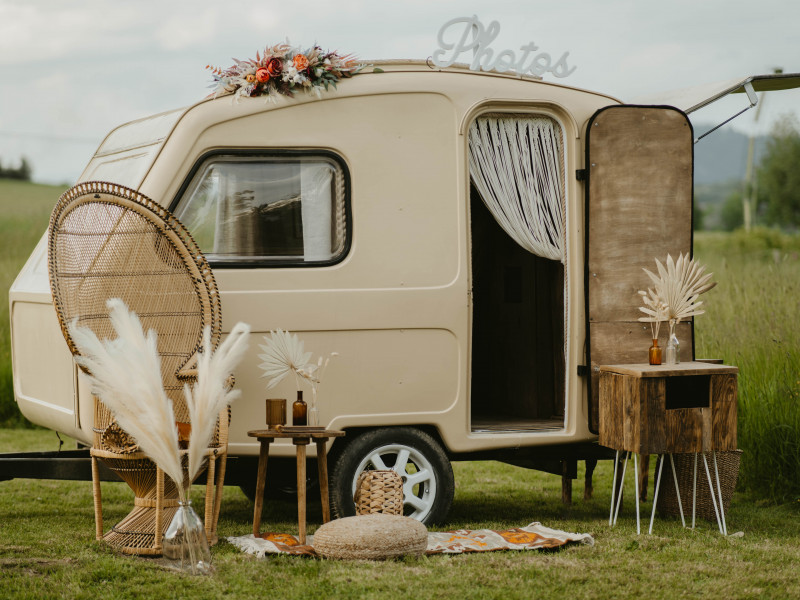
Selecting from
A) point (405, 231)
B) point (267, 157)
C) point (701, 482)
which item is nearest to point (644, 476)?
point (701, 482)

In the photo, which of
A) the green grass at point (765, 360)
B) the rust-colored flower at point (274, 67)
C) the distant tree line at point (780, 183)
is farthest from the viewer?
the distant tree line at point (780, 183)

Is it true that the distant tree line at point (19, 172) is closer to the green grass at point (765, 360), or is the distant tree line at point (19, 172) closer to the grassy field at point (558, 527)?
the grassy field at point (558, 527)

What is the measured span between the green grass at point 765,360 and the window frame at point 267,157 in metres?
3.29

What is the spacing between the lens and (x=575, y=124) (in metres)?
6.30

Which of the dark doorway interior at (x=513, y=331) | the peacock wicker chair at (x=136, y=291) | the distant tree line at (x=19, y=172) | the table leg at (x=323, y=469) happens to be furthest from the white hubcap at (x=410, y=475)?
the distant tree line at (x=19, y=172)

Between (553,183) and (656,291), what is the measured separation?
0.88 metres

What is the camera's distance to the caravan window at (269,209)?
5.87m

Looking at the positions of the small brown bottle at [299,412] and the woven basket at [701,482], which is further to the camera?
the woven basket at [701,482]

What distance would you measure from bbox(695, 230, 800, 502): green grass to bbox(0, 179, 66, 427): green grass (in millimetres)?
6787

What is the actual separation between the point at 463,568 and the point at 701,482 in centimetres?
201

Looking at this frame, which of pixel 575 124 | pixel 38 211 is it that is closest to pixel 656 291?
pixel 575 124

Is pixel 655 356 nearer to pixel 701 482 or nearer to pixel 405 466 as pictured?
pixel 701 482

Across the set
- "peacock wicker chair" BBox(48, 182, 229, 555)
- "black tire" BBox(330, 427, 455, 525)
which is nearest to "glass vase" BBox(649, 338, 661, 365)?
"black tire" BBox(330, 427, 455, 525)

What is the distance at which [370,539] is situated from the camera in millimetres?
5223
